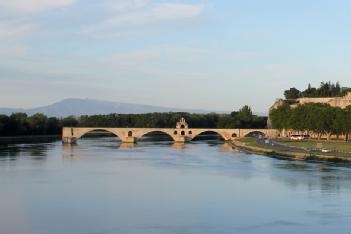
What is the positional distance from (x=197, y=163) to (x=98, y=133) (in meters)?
72.8

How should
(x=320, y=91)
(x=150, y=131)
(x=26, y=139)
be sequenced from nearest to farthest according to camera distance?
1. (x=26, y=139)
2. (x=150, y=131)
3. (x=320, y=91)

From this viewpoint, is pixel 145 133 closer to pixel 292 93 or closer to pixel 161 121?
pixel 161 121

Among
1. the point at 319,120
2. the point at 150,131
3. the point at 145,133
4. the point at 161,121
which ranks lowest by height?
the point at 145,133

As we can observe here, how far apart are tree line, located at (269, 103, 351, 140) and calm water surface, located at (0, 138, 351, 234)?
81.6ft

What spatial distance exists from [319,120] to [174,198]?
45358mm

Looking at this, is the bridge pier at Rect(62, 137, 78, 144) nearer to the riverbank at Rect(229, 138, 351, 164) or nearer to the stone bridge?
the stone bridge

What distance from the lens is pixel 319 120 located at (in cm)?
7025

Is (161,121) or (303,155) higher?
(161,121)

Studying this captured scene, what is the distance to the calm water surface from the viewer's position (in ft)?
70.9

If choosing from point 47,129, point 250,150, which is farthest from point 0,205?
point 47,129

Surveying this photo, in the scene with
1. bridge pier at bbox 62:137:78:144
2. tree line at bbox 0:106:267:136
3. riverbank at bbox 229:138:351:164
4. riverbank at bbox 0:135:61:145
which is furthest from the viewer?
tree line at bbox 0:106:267:136

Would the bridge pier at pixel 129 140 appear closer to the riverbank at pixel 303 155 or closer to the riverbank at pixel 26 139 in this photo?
the riverbank at pixel 26 139

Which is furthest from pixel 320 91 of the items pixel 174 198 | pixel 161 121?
pixel 174 198

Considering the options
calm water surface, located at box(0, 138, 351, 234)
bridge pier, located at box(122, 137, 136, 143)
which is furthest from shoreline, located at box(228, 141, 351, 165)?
bridge pier, located at box(122, 137, 136, 143)
